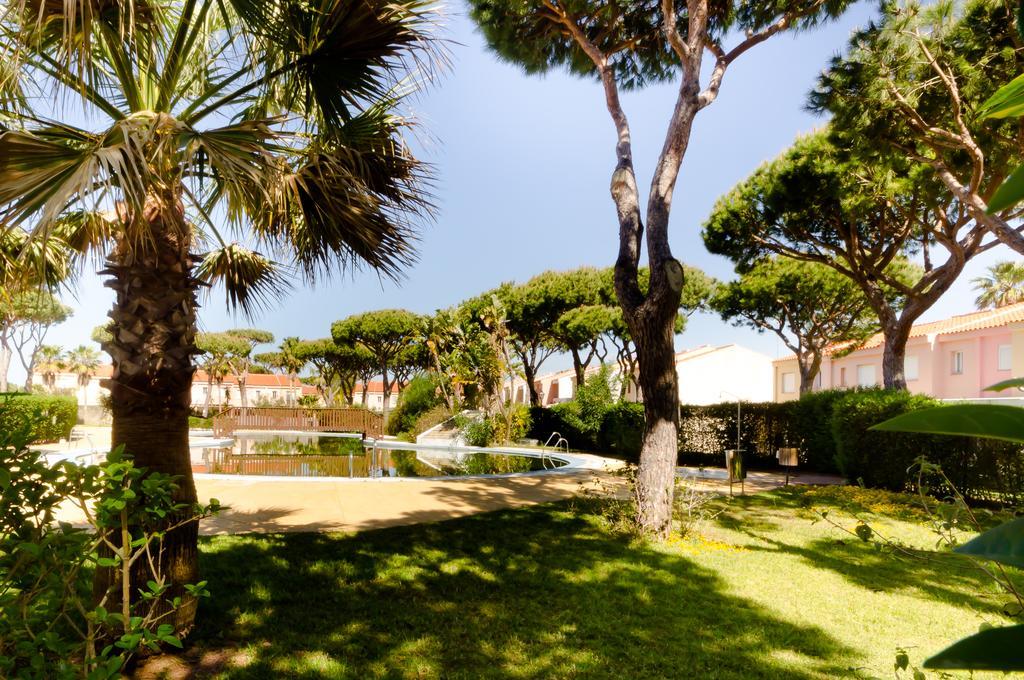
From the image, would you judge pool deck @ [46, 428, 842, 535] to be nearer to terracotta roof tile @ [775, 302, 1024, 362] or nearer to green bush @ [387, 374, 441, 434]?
green bush @ [387, 374, 441, 434]

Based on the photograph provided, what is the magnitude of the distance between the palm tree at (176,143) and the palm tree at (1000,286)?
3929cm

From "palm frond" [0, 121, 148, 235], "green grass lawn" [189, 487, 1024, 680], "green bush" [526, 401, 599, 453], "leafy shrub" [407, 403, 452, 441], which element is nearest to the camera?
→ "palm frond" [0, 121, 148, 235]

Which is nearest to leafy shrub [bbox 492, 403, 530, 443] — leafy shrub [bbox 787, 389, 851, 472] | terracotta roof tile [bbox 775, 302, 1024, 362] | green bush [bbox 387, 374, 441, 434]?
green bush [bbox 387, 374, 441, 434]

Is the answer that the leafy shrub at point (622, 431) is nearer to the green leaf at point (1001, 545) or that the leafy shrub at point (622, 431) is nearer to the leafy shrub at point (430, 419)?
the leafy shrub at point (430, 419)

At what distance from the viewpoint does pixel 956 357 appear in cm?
2773

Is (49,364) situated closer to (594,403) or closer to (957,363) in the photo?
(594,403)

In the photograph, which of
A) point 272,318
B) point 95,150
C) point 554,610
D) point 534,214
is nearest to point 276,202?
point 95,150

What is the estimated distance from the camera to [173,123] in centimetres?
311

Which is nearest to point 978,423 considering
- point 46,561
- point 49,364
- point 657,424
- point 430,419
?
point 46,561

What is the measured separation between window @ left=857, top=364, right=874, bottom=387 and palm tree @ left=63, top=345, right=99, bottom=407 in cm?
6014

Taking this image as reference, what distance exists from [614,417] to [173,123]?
14.8m

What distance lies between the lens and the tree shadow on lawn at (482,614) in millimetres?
3395

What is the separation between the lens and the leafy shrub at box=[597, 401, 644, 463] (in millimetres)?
14668

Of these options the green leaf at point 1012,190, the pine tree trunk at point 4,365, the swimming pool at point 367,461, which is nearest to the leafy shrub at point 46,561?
the green leaf at point 1012,190
